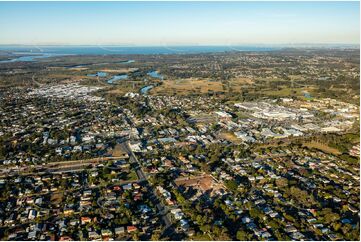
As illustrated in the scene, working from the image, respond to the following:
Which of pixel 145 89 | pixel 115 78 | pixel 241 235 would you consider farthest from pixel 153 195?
pixel 115 78

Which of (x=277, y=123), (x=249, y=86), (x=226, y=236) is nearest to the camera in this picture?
(x=226, y=236)

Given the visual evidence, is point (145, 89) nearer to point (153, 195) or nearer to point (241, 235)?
point (153, 195)

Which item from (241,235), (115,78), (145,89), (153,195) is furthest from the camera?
(115,78)

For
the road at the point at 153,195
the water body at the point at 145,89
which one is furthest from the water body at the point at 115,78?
the road at the point at 153,195

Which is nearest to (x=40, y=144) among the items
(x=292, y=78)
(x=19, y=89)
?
(x=19, y=89)

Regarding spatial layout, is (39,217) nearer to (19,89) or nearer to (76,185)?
(76,185)

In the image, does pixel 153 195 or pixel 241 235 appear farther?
pixel 153 195

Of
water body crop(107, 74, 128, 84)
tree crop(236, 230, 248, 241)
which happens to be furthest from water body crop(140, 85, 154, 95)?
tree crop(236, 230, 248, 241)

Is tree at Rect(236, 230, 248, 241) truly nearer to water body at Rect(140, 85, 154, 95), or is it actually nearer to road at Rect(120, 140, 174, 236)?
road at Rect(120, 140, 174, 236)

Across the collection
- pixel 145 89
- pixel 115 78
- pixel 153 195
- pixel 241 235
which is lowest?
pixel 115 78
